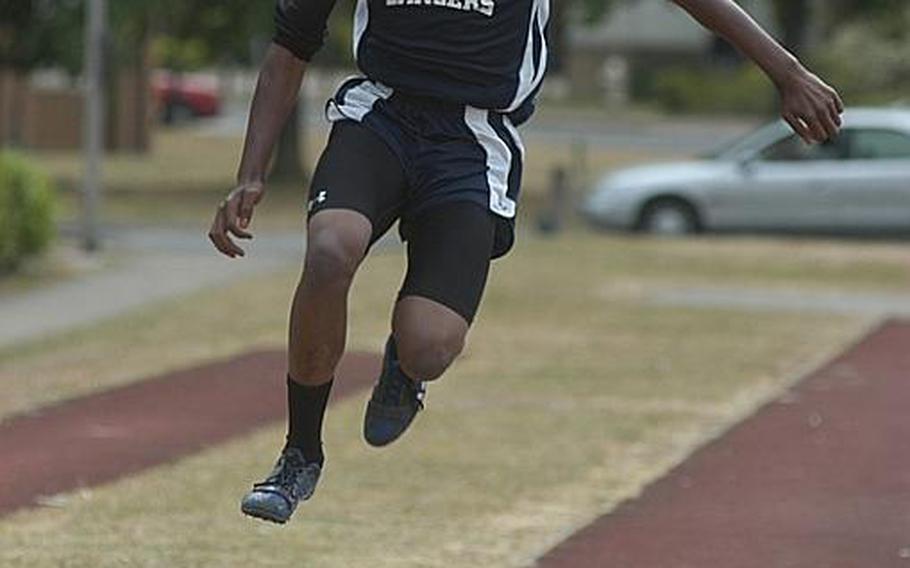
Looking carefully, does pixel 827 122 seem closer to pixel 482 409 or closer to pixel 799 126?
pixel 799 126

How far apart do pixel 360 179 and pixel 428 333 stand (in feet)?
1.47

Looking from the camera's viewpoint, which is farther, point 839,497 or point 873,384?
point 873,384

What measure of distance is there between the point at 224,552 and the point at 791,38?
27640 millimetres

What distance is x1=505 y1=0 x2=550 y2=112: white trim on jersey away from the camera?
262 inches

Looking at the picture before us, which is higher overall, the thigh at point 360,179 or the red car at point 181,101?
the thigh at point 360,179

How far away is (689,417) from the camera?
1228 centimetres

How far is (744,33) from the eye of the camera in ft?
21.4

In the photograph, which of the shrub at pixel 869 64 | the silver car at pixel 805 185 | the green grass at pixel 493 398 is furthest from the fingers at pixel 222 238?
the shrub at pixel 869 64

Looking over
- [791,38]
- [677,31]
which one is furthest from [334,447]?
[677,31]

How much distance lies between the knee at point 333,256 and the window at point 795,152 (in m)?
20.7

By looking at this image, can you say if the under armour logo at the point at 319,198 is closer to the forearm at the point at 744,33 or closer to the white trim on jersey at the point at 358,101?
the white trim on jersey at the point at 358,101

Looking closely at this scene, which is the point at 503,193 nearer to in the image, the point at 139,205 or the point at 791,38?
the point at 139,205

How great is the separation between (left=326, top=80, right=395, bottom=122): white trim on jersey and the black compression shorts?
31mm

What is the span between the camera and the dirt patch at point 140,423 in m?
10.0
